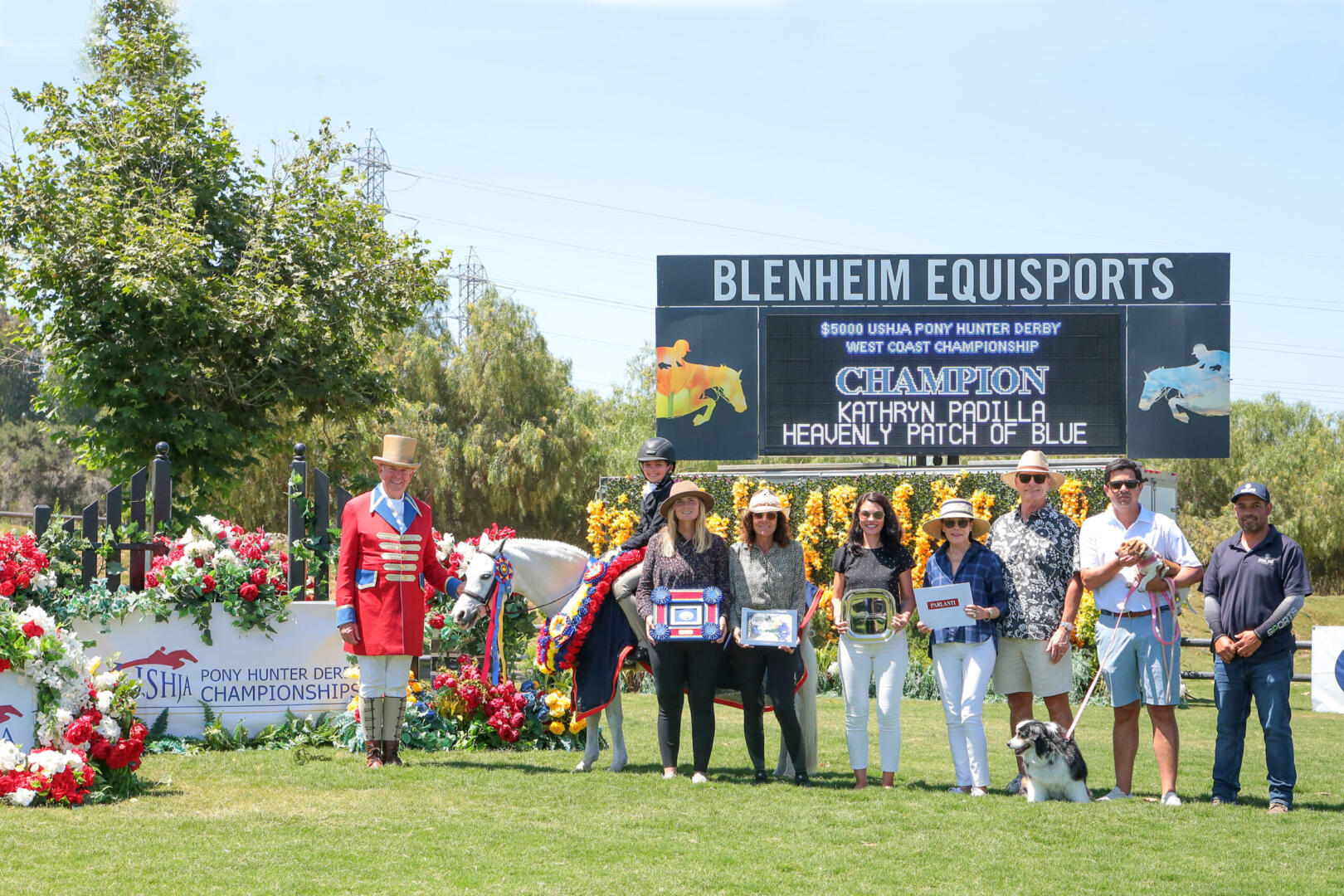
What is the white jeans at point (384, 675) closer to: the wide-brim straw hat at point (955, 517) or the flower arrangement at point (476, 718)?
the flower arrangement at point (476, 718)

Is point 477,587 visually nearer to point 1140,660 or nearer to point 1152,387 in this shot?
point 1140,660

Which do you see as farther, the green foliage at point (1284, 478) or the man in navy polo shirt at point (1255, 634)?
the green foliage at point (1284, 478)

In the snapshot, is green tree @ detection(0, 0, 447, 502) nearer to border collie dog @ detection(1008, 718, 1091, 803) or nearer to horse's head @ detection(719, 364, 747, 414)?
horse's head @ detection(719, 364, 747, 414)

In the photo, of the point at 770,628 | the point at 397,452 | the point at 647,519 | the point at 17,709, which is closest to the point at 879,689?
the point at 770,628

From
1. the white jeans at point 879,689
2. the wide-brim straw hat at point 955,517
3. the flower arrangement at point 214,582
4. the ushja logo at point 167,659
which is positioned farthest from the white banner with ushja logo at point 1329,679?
the ushja logo at point 167,659

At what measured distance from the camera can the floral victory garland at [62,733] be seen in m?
6.71

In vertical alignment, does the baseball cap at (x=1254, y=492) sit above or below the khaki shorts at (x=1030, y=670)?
above

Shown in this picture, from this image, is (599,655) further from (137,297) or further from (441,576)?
(137,297)

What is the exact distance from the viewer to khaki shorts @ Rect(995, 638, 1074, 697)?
23.4 feet

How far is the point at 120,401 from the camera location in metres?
16.8

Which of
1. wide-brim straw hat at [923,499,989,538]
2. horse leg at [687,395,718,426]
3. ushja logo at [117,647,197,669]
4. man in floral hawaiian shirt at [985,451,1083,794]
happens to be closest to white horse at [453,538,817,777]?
wide-brim straw hat at [923,499,989,538]

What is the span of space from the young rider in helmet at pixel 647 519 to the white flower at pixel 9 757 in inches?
134

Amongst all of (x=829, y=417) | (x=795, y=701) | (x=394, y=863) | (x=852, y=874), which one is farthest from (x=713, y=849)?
(x=829, y=417)

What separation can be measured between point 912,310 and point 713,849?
1045cm
